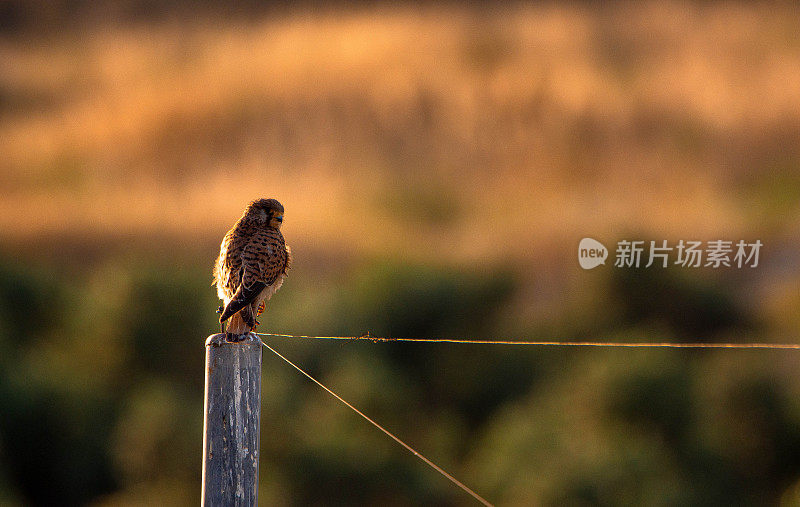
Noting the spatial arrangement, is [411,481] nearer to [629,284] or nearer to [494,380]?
[494,380]

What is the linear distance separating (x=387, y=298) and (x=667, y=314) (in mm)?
8462

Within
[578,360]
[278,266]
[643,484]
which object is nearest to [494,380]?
[578,360]

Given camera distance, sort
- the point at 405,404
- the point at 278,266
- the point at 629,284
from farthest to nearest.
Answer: the point at 629,284
the point at 405,404
the point at 278,266

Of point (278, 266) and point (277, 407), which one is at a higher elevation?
point (278, 266)

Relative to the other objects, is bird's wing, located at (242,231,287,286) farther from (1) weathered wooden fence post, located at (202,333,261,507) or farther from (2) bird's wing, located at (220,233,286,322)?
(1) weathered wooden fence post, located at (202,333,261,507)

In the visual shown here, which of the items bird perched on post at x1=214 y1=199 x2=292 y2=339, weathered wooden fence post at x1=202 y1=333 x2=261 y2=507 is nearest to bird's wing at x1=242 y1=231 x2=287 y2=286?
bird perched on post at x1=214 y1=199 x2=292 y2=339

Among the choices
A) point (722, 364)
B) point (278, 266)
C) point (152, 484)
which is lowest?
point (152, 484)

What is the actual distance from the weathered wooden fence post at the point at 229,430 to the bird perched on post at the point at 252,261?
333 millimetres

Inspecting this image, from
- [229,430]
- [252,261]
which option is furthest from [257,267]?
[229,430]

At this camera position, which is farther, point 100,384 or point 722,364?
point 100,384

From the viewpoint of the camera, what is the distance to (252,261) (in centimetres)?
357

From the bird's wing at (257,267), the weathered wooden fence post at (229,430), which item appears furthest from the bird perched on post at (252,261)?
the weathered wooden fence post at (229,430)

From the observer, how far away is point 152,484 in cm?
1532

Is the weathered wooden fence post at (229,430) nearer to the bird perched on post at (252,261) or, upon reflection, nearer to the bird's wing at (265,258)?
the bird perched on post at (252,261)
